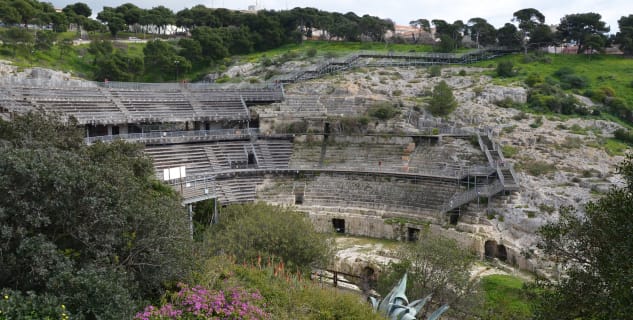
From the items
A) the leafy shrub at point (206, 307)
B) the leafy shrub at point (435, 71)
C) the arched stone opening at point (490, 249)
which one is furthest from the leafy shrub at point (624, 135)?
the leafy shrub at point (206, 307)

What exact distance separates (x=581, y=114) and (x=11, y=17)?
6112 centimetres

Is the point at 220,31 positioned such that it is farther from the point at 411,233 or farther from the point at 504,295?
the point at 504,295

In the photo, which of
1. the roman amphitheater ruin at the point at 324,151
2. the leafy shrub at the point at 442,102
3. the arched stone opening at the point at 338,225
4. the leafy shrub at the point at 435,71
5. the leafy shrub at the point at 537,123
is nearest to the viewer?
the roman amphitheater ruin at the point at 324,151

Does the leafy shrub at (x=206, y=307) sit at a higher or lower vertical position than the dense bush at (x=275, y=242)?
higher

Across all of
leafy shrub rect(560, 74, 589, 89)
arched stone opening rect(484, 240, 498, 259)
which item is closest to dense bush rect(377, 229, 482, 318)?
arched stone opening rect(484, 240, 498, 259)

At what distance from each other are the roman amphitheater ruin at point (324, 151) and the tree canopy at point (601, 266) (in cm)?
1272

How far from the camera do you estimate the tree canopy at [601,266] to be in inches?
406

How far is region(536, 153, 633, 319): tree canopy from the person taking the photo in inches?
406

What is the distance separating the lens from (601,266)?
1136 centimetres

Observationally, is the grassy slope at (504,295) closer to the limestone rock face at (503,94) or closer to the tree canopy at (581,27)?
the limestone rock face at (503,94)

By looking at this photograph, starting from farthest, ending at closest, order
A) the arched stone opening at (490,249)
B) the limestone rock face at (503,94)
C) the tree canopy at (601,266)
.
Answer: the limestone rock face at (503,94), the arched stone opening at (490,249), the tree canopy at (601,266)

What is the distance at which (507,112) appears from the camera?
3891 centimetres

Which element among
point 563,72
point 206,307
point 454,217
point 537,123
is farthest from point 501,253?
point 563,72

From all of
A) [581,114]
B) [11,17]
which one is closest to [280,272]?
[581,114]
